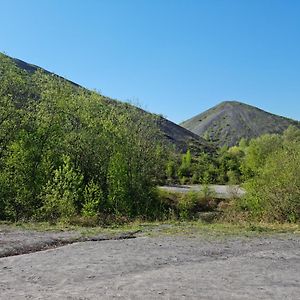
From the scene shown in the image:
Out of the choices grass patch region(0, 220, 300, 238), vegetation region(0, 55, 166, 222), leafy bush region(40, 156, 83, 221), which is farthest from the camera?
vegetation region(0, 55, 166, 222)

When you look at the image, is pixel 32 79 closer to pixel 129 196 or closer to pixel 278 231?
pixel 129 196

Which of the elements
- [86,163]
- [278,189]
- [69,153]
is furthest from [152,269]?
[86,163]

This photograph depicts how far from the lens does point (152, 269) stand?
1272cm

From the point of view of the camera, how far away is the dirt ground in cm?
1000

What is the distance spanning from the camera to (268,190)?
107ft

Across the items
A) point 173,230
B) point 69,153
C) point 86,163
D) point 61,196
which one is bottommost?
point 173,230

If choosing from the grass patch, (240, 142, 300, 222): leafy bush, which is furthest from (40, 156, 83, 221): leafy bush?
(240, 142, 300, 222): leafy bush

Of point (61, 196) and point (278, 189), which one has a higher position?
point (278, 189)

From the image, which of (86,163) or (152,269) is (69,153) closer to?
(86,163)

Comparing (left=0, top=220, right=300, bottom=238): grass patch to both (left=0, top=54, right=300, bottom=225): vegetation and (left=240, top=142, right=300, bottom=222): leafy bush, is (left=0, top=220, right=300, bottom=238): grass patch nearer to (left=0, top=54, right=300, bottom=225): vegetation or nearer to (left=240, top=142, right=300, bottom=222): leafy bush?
(left=0, top=54, right=300, bottom=225): vegetation

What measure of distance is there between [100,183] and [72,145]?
3872 millimetres

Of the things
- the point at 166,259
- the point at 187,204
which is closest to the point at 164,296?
the point at 166,259

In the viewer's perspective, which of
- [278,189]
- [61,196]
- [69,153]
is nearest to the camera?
[61,196]

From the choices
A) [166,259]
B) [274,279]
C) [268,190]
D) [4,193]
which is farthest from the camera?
[268,190]
